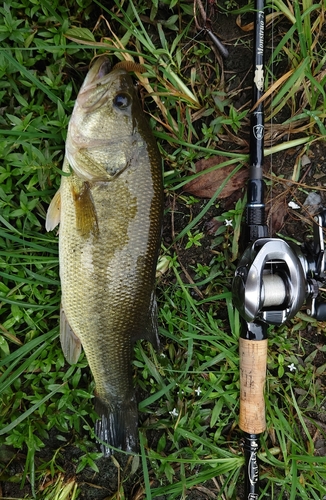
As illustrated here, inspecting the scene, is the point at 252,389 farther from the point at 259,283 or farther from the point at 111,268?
the point at 111,268

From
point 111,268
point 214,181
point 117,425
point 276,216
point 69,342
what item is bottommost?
point 117,425

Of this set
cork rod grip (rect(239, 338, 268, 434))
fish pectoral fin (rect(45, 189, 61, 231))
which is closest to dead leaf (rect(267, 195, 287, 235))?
cork rod grip (rect(239, 338, 268, 434))

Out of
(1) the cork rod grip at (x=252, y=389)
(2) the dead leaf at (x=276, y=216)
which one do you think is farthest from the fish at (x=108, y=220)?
(2) the dead leaf at (x=276, y=216)

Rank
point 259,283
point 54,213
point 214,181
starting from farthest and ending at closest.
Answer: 1. point 214,181
2. point 54,213
3. point 259,283

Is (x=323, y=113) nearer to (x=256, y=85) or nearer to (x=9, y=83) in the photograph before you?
(x=256, y=85)

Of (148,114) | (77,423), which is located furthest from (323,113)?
(77,423)

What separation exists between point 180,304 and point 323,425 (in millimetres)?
1157

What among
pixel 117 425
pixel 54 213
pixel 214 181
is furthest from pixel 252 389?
pixel 54 213

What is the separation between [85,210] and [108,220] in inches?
4.7

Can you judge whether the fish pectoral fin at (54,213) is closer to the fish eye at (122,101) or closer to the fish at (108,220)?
the fish at (108,220)

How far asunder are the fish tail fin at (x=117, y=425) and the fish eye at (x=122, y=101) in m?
1.53

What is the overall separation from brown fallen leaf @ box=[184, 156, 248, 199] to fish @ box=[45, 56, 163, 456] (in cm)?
40

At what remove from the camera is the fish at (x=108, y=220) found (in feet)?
6.46

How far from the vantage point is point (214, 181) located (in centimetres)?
243
